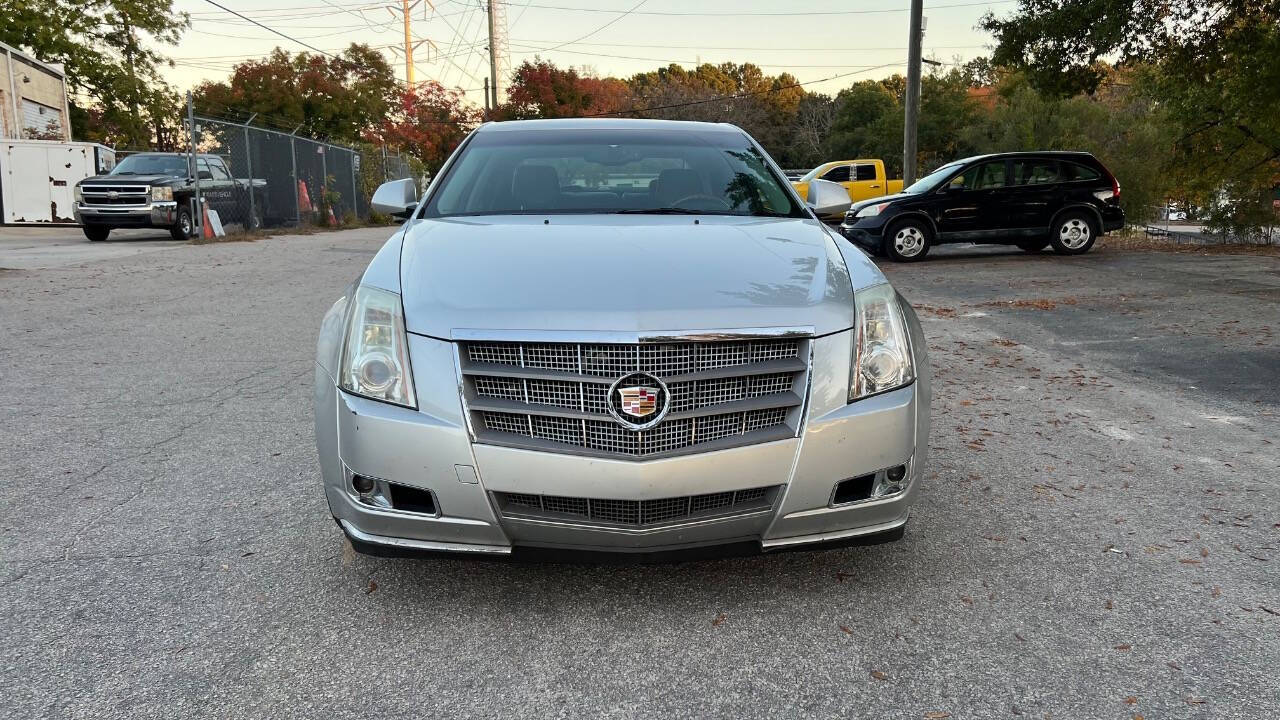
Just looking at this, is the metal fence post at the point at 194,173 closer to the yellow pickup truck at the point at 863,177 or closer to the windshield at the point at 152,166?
the windshield at the point at 152,166

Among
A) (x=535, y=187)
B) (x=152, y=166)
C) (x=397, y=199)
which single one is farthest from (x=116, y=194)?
(x=535, y=187)

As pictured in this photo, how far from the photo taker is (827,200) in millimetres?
4848

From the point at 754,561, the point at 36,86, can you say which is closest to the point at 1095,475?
the point at 754,561

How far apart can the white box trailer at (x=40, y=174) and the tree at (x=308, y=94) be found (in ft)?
70.0

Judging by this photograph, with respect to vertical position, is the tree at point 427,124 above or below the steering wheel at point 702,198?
above

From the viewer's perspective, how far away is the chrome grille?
277 cm

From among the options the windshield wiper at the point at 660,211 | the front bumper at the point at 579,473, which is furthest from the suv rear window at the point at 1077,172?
the front bumper at the point at 579,473

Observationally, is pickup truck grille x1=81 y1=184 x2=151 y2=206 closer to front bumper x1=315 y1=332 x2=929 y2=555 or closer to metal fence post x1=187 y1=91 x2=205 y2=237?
metal fence post x1=187 y1=91 x2=205 y2=237

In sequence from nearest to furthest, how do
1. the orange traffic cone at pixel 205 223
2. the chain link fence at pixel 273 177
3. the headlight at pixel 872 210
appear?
the headlight at pixel 872 210 → the orange traffic cone at pixel 205 223 → the chain link fence at pixel 273 177

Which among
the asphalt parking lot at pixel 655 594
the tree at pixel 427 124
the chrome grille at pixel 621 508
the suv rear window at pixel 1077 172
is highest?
the tree at pixel 427 124

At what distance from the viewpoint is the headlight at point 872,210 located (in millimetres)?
16609

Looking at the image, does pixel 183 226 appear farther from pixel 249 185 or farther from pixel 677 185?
pixel 677 185

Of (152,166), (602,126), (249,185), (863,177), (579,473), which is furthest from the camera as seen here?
(863,177)

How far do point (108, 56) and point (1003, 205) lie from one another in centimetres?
3667
